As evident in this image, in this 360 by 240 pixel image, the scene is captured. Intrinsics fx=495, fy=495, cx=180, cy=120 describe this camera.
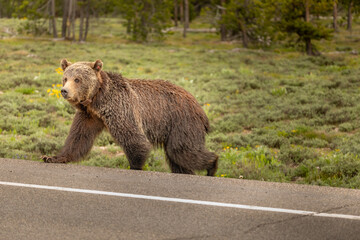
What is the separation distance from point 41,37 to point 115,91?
1263 inches

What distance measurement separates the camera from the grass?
870 cm

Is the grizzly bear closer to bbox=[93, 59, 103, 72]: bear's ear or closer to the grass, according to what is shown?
bbox=[93, 59, 103, 72]: bear's ear

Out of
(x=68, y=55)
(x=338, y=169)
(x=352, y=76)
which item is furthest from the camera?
(x=68, y=55)

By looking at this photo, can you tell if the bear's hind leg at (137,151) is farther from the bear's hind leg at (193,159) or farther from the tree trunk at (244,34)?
the tree trunk at (244,34)

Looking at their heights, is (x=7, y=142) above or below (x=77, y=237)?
below

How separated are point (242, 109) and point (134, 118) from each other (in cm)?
797

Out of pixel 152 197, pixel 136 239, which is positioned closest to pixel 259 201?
pixel 152 197

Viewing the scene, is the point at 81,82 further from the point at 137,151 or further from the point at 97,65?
the point at 137,151

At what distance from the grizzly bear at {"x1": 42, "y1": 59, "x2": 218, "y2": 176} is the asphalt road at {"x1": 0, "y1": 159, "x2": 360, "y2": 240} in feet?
1.44

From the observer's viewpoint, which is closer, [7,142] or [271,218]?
[271,218]

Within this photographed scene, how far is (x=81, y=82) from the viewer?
6.70 m

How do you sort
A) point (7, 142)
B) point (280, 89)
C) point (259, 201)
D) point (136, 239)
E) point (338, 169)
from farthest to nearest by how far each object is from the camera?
1. point (280, 89)
2. point (7, 142)
3. point (338, 169)
4. point (259, 201)
5. point (136, 239)

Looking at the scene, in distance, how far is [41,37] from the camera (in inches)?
1462

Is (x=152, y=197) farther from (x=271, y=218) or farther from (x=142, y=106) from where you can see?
(x=142, y=106)
